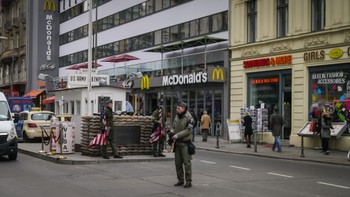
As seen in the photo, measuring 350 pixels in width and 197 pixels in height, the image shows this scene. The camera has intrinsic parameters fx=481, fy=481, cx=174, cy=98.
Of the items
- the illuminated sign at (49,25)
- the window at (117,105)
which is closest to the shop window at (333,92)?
the window at (117,105)

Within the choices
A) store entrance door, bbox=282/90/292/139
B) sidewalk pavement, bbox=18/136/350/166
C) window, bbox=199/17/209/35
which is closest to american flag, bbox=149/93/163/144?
sidewalk pavement, bbox=18/136/350/166

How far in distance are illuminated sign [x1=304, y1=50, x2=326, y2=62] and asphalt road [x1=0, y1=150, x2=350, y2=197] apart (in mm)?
7183

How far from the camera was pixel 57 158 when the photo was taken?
49.0 feet

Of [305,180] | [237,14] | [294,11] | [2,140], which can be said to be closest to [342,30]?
[294,11]

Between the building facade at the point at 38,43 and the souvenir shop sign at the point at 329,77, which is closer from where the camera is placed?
the souvenir shop sign at the point at 329,77

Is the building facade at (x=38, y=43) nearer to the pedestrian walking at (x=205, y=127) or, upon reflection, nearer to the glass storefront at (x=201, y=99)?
the glass storefront at (x=201, y=99)

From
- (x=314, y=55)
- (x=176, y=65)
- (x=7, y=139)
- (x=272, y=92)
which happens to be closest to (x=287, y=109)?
(x=272, y=92)

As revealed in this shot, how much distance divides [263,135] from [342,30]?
6.82 meters

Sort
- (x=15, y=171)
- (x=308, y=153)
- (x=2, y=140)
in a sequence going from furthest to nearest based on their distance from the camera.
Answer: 1. (x=308, y=153)
2. (x=2, y=140)
3. (x=15, y=171)

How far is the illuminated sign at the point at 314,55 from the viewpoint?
21484 mm

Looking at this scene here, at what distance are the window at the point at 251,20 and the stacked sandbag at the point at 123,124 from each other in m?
11.3

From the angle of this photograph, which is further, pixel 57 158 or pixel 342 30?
pixel 342 30

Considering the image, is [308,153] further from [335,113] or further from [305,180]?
[305,180]

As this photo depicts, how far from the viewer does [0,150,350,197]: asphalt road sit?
968 cm
